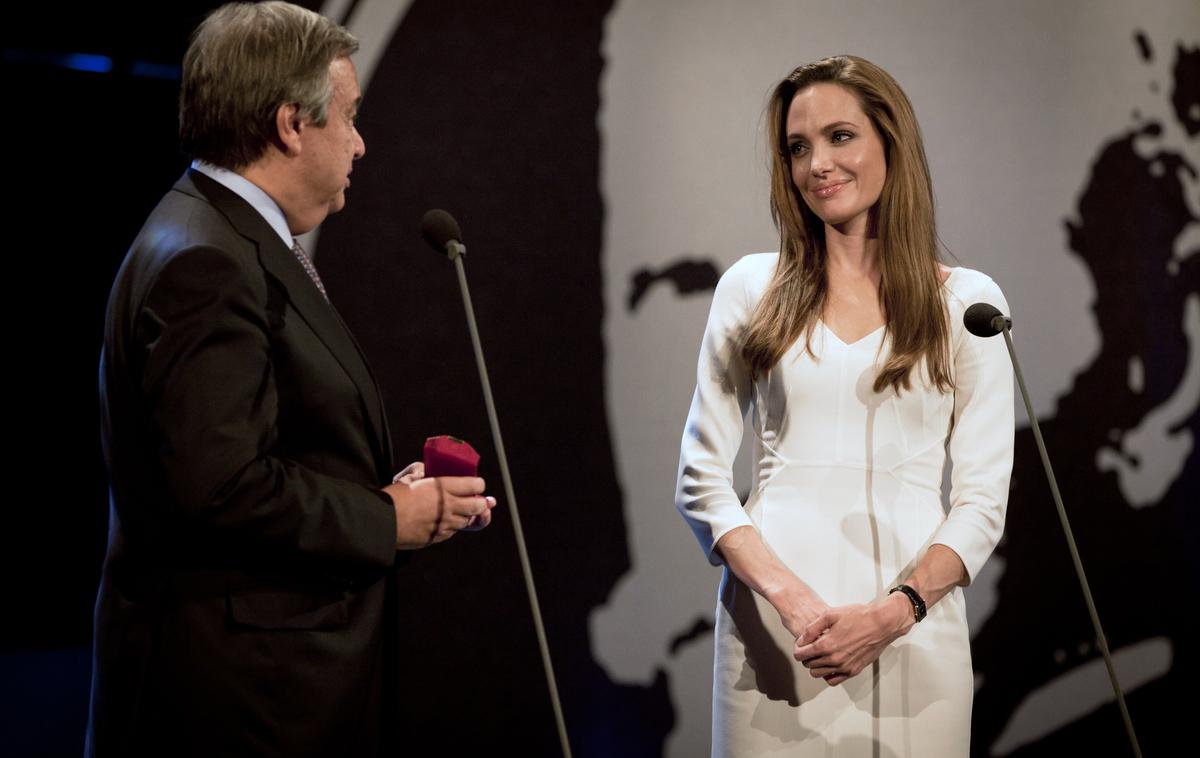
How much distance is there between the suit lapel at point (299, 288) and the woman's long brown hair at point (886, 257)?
2.33 ft

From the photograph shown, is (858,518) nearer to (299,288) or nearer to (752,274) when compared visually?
(752,274)

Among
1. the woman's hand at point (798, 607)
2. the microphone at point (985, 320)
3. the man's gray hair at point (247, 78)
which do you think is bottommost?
the woman's hand at point (798, 607)

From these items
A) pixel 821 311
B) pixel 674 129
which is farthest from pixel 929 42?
pixel 821 311

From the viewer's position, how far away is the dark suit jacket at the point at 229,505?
1.24 meters

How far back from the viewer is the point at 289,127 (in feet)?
4.75

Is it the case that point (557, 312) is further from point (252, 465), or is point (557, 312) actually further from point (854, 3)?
point (252, 465)

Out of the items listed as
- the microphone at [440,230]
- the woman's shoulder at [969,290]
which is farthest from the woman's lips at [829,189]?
the microphone at [440,230]

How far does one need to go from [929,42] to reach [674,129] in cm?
84

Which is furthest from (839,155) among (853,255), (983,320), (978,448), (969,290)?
(978,448)

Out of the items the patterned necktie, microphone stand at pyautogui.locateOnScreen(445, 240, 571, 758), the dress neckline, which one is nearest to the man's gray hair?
the patterned necktie

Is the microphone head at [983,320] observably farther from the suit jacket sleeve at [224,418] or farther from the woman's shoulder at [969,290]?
the suit jacket sleeve at [224,418]

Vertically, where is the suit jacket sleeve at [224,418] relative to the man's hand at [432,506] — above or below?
above

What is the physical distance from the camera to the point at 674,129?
3.00 meters

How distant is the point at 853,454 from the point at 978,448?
0.68 feet
